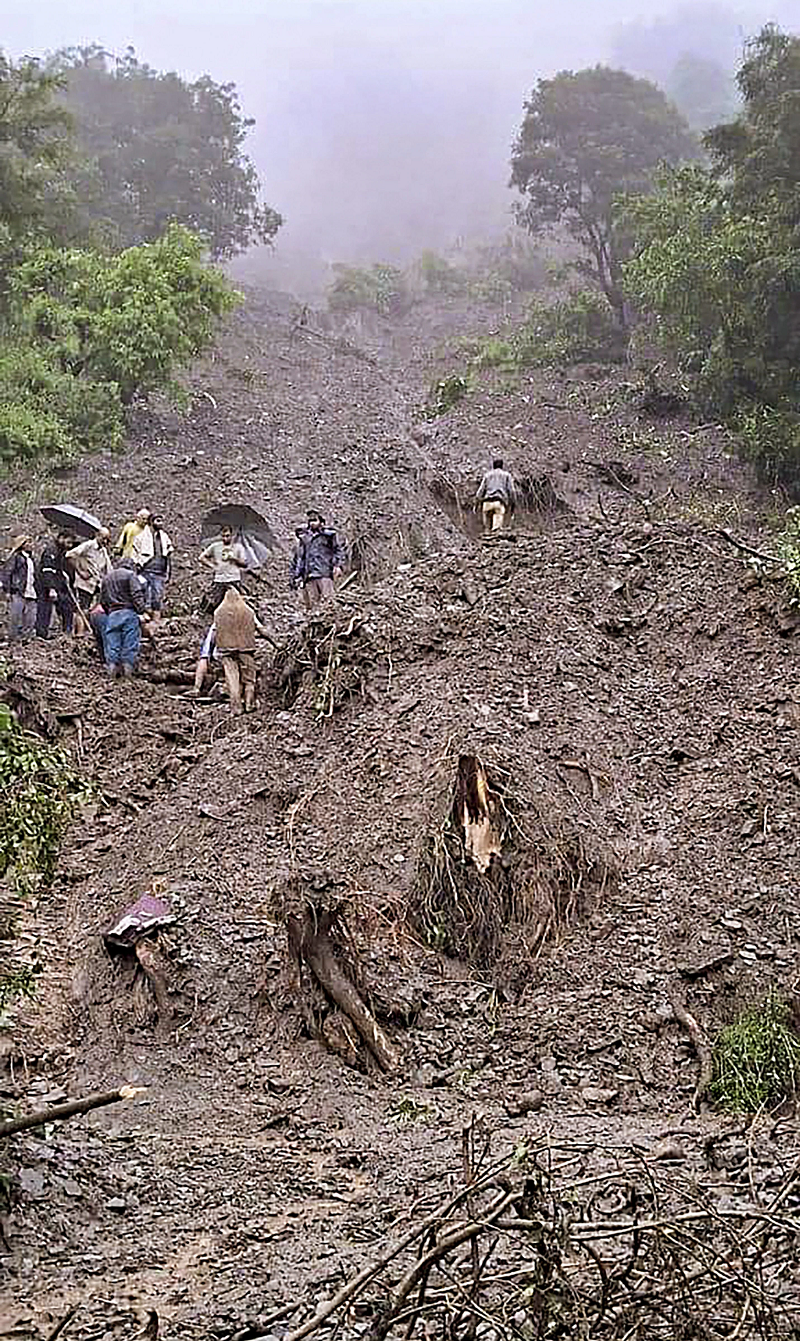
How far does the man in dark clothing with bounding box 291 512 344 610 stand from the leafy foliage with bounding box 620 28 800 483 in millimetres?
8505

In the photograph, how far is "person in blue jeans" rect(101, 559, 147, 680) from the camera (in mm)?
11664

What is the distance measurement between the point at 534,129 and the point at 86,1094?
30.5 metres

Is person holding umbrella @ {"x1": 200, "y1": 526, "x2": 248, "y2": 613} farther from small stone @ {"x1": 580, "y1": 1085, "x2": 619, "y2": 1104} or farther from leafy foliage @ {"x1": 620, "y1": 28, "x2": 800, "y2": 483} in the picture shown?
leafy foliage @ {"x1": 620, "y1": 28, "x2": 800, "y2": 483}

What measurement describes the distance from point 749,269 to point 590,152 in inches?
592

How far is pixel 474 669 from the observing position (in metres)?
10.4

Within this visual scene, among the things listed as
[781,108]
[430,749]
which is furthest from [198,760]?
[781,108]

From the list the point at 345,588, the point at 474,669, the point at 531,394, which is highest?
the point at 531,394

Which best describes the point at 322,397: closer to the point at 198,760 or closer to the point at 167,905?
the point at 198,760

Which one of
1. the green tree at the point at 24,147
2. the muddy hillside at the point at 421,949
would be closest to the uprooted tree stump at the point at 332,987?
the muddy hillside at the point at 421,949

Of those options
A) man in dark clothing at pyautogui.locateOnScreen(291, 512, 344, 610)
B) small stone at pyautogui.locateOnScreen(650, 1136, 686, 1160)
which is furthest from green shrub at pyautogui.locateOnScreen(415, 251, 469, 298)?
small stone at pyautogui.locateOnScreen(650, 1136, 686, 1160)

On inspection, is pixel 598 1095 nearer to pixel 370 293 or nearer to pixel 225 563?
pixel 225 563

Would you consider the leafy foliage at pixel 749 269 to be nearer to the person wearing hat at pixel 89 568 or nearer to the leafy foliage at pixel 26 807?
the person wearing hat at pixel 89 568

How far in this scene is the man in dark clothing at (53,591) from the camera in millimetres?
12859

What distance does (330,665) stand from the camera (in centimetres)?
1087
